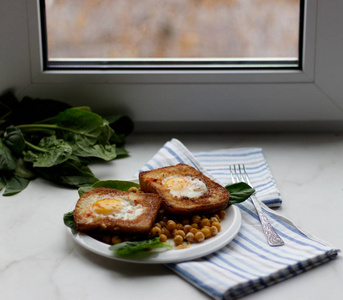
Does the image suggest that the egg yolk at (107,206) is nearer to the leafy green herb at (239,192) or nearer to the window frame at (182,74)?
the leafy green herb at (239,192)

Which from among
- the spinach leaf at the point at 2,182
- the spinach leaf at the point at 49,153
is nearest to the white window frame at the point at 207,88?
the spinach leaf at the point at 49,153

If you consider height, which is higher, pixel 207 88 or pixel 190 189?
pixel 207 88

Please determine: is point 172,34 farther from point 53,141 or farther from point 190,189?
point 190,189

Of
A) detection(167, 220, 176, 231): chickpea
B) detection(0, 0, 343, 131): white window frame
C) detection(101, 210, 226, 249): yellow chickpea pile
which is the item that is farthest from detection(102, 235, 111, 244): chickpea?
detection(0, 0, 343, 131): white window frame


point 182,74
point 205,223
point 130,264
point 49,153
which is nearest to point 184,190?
point 205,223

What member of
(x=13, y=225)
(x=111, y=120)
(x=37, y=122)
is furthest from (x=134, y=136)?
(x=13, y=225)

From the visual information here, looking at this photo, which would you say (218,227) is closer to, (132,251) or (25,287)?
(132,251)

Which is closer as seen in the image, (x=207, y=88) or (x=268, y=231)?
(x=268, y=231)
